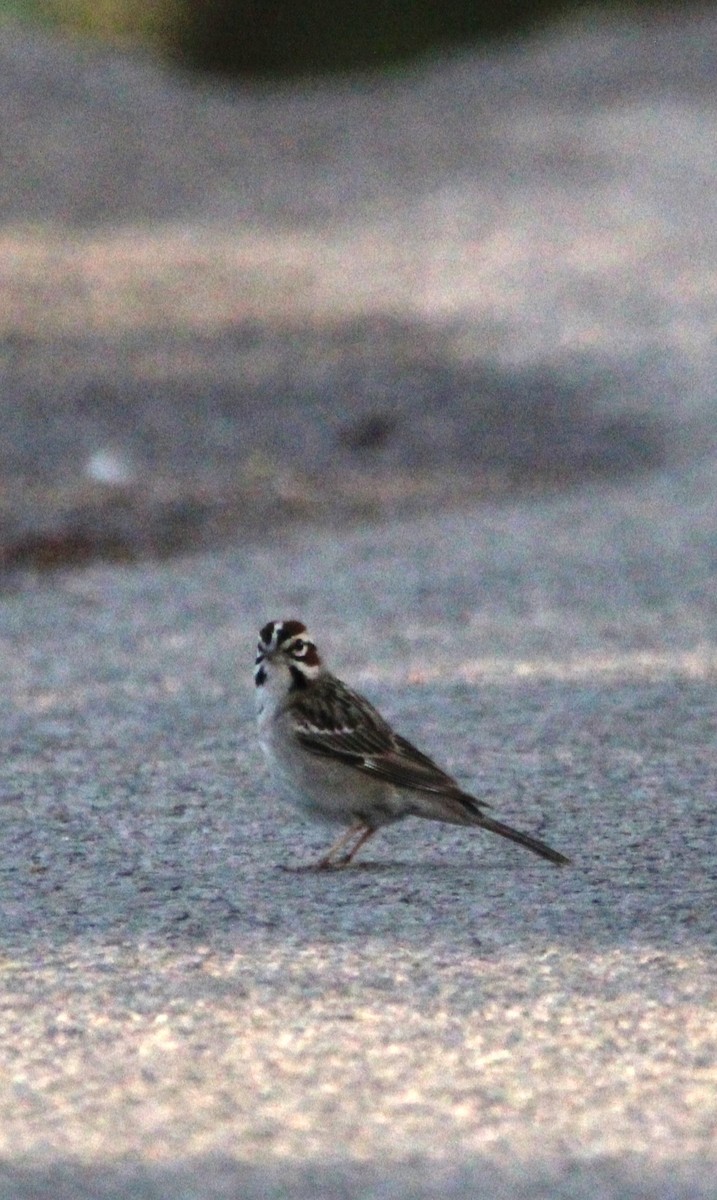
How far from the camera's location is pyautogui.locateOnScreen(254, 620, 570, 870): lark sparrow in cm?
771

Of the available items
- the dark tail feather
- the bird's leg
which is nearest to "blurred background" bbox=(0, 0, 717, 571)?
the bird's leg

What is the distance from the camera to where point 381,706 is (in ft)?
34.0

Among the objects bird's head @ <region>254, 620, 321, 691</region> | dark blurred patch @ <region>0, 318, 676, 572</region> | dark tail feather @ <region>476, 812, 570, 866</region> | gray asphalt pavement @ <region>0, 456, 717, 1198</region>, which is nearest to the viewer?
gray asphalt pavement @ <region>0, 456, 717, 1198</region>

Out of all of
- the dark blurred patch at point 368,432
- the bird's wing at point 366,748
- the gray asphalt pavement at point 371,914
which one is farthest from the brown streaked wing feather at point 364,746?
the dark blurred patch at point 368,432

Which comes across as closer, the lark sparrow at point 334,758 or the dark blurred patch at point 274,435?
the lark sparrow at point 334,758

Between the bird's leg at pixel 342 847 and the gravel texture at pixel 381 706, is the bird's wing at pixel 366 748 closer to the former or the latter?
the bird's leg at pixel 342 847

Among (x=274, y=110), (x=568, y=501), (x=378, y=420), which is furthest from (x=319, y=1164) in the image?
(x=274, y=110)

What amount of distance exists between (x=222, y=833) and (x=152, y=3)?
129 ft

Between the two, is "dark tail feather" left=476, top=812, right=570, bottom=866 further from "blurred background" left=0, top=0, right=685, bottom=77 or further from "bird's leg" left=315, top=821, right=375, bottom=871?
"blurred background" left=0, top=0, right=685, bottom=77

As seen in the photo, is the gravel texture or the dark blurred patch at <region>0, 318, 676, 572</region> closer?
the gravel texture

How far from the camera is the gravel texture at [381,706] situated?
568 centimetres

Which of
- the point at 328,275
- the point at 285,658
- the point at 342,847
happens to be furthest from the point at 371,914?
the point at 328,275

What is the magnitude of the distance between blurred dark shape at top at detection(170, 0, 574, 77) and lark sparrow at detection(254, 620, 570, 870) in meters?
35.5

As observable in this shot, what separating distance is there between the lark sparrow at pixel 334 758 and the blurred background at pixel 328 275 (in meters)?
6.22
